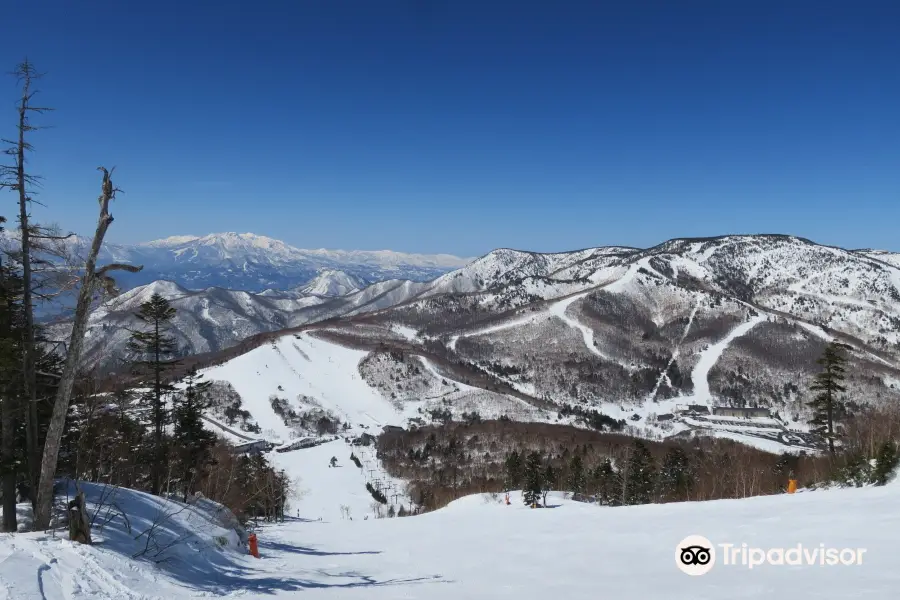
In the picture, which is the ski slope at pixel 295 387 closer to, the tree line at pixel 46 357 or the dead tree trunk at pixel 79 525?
the tree line at pixel 46 357

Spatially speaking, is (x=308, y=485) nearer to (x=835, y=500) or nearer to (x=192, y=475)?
(x=192, y=475)

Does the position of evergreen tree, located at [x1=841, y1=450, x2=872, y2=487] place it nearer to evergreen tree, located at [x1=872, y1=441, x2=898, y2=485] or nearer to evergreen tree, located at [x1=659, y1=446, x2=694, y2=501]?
evergreen tree, located at [x1=872, y1=441, x2=898, y2=485]

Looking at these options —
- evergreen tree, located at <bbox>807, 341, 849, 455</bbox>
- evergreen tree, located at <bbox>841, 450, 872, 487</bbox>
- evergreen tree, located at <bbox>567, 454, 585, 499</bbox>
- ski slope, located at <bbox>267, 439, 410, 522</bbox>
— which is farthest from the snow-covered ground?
ski slope, located at <bbox>267, 439, 410, 522</bbox>

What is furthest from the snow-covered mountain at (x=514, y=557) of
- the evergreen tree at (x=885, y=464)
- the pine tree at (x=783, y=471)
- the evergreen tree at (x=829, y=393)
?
the pine tree at (x=783, y=471)

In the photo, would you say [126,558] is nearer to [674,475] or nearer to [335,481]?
[674,475]

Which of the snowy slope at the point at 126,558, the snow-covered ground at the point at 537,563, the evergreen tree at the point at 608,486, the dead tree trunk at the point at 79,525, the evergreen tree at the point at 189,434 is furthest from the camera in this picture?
the evergreen tree at the point at 608,486

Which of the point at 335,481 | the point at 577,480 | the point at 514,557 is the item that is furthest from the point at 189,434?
the point at 335,481
